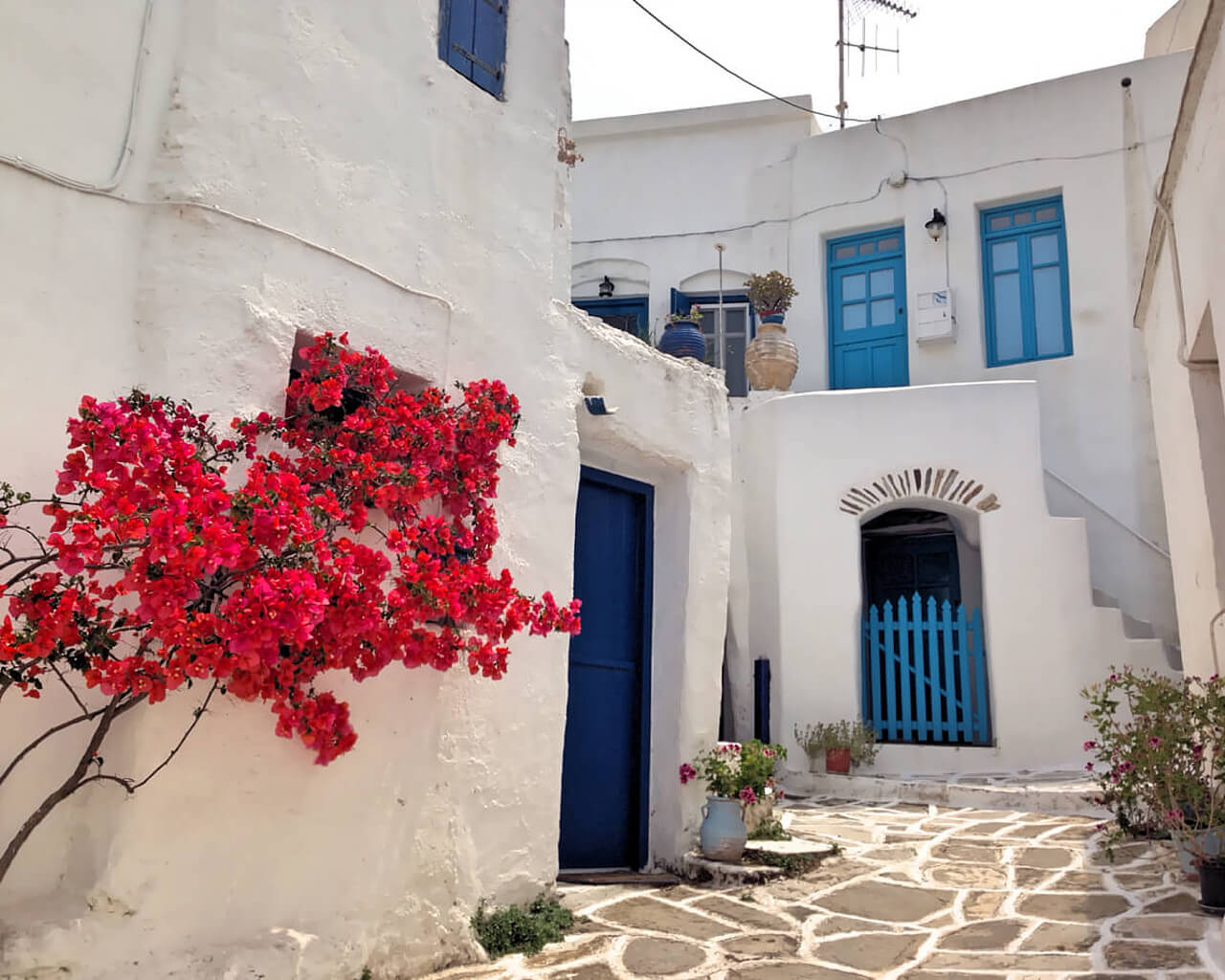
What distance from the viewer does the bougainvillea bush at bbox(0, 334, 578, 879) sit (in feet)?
9.66

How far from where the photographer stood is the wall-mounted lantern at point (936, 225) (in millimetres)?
11730

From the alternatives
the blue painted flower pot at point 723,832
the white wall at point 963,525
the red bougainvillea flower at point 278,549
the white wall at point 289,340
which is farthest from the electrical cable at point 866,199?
the red bougainvillea flower at point 278,549

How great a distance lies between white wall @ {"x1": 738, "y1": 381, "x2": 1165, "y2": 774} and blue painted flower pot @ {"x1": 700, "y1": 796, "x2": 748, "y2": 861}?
345cm

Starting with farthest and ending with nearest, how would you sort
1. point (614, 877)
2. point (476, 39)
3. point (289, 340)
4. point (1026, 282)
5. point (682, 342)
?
point (1026, 282)
point (682, 342)
point (614, 877)
point (476, 39)
point (289, 340)

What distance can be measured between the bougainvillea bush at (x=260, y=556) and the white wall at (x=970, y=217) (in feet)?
26.6

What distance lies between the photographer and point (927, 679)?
9.34 metres

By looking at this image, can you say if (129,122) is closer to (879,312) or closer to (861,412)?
(861,412)

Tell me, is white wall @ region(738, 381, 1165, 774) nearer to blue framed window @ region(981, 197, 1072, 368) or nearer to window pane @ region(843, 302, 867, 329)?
blue framed window @ region(981, 197, 1072, 368)

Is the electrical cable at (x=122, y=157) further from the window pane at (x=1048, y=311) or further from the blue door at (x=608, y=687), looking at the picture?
the window pane at (x=1048, y=311)

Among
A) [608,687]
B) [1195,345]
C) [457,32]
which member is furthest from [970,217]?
[457,32]

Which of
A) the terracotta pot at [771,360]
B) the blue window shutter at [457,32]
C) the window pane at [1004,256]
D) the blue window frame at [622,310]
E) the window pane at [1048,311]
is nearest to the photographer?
the blue window shutter at [457,32]

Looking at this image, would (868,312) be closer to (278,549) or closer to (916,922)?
(916,922)

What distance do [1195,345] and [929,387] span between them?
446 centimetres

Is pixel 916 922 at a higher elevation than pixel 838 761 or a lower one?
lower
